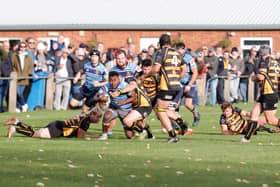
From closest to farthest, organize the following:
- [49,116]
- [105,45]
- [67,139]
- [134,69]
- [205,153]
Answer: [205,153] → [67,139] → [134,69] → [49,116] → [105,45]

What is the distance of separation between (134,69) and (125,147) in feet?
11.8

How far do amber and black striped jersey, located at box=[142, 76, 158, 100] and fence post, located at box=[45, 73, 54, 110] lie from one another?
8.83 meters

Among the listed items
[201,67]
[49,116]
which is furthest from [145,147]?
[201,67]

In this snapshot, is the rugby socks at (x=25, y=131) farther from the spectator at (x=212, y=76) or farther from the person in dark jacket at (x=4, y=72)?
the spectator at (x=212, y=76)

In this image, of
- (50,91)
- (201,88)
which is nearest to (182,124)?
(50,91)

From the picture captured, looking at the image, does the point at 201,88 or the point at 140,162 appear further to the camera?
the point at 201,88

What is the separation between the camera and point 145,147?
1764cm

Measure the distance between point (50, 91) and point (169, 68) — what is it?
11.3 meters

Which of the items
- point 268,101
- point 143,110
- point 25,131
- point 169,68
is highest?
point 169,68

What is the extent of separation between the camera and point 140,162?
49.6 ft

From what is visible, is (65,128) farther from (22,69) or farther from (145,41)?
(145,41)

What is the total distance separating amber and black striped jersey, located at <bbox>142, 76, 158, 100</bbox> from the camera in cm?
2089

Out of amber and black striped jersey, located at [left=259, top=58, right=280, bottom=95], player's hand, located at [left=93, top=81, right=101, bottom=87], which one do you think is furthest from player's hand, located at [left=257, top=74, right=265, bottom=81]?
player's hand, located at [left=93, top=81, right=101, bottom=87]
